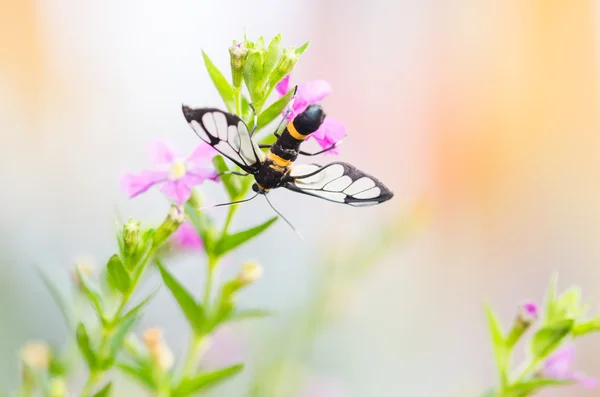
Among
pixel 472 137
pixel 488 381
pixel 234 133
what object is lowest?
pixel 488 381

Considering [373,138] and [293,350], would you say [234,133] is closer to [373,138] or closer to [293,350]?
[293,350]

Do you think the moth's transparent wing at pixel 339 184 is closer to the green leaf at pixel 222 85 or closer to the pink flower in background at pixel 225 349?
the green leaf at pixel 222 85

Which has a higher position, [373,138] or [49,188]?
[49,188]

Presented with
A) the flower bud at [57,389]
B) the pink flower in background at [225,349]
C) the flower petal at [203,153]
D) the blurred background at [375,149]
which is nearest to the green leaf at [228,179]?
the flower petal at [203,153]

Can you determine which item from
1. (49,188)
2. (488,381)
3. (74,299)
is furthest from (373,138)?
(74,299)

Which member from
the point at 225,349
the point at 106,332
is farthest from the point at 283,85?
the point at 225,349

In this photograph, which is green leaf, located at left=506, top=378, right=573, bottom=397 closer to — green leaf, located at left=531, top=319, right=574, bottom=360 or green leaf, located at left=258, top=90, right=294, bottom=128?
green leaf, located at left=531, top=319, right=574, bottom=360
